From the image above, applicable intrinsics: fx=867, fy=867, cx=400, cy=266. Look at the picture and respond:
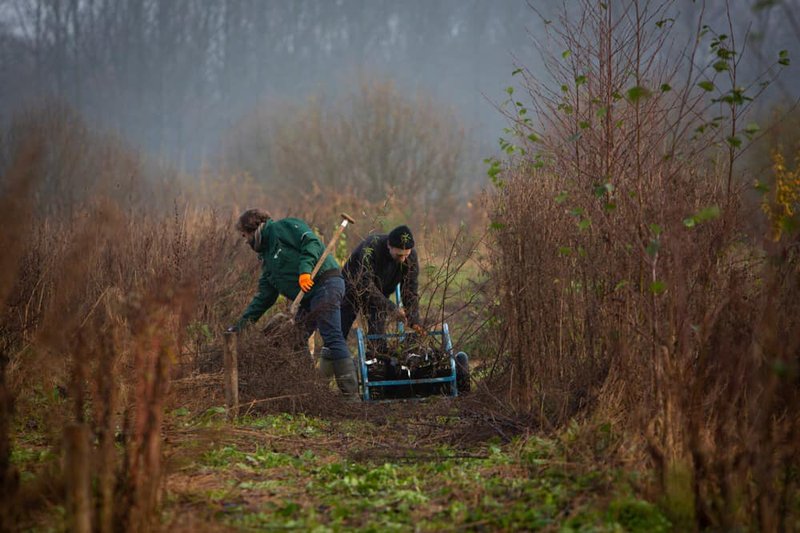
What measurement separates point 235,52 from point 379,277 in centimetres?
5362

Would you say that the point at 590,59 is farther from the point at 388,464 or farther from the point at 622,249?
the point at 388,464

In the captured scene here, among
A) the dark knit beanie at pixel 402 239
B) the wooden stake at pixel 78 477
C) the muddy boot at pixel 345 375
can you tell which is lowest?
the wooden stake at pixel 78 477

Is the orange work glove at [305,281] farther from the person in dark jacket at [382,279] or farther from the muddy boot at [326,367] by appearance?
the muddy boot at [326,367]

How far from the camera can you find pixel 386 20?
6000cm

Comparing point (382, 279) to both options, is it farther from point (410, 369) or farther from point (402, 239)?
point (410, 369)

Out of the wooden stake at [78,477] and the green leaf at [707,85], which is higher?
the green leaf at [707,85]

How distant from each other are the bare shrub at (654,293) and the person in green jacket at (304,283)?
5.23ft

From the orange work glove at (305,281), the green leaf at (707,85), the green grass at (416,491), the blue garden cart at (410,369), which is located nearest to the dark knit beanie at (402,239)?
the blue garden cart at (410,369)

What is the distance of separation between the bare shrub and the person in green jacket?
1.59m

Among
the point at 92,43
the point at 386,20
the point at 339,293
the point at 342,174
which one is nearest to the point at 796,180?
the point at 339,293

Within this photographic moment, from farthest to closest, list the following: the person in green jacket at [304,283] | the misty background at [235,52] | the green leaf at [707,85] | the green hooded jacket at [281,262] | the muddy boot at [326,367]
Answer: the misty background at [235,52]
the green hooded jacket at [281,262]
the muddy boot at [326,367]
the person in green jacket at [304,283]
the green leaf at [707,85]

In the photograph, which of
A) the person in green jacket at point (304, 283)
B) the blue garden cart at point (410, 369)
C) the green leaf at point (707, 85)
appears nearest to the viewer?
the green leaf at point (707, 85)

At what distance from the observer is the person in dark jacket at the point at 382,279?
769 cm

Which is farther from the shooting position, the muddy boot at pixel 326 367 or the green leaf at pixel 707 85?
the muddy boot at pixel 326 367
